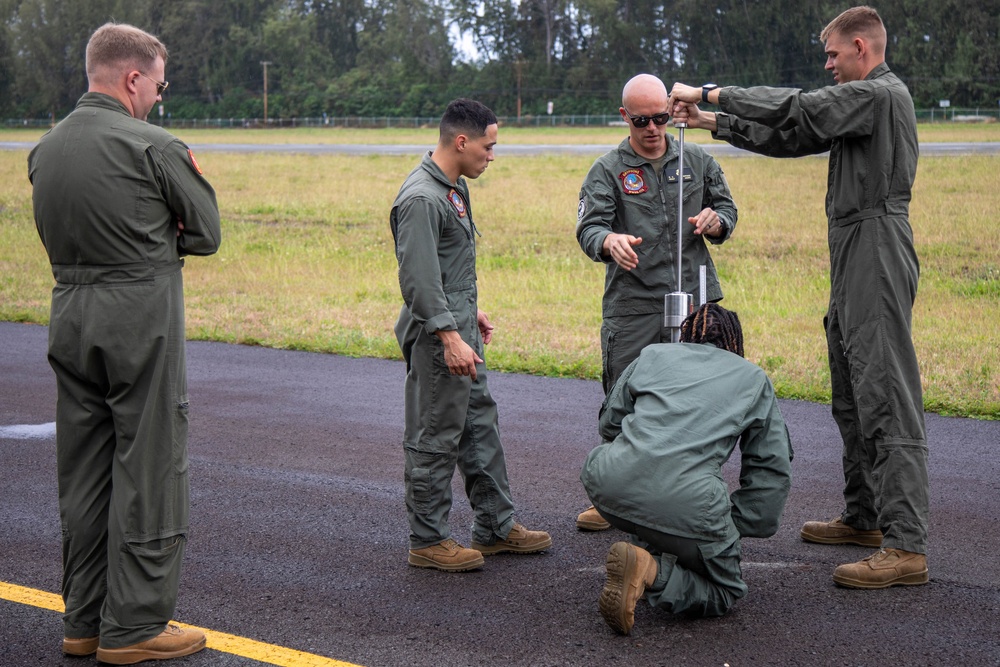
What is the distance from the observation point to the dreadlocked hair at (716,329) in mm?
4492

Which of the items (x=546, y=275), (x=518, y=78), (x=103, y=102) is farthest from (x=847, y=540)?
(x=518, y=78)

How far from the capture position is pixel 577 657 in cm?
404

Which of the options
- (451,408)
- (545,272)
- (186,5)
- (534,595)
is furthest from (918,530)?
(186,5)

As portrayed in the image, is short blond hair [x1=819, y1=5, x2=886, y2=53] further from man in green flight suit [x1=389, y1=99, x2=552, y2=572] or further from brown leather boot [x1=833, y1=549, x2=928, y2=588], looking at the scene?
brown leather boot [x1=833, y1=549, x2=928, y2=588]

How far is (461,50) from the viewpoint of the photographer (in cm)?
10019

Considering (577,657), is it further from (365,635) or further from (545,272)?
(545,272)

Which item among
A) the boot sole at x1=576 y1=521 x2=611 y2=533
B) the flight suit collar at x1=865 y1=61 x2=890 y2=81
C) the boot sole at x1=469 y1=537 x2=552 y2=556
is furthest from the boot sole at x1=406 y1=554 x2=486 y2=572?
the flight suit collar at x1=865 y1=61 x2=890 y2=81

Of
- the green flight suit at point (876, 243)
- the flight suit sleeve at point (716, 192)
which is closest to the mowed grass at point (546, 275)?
the flight suit sleeve at point (716, 192)

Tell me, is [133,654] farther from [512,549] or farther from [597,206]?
[597,206]

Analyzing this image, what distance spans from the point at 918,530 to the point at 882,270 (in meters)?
1.12

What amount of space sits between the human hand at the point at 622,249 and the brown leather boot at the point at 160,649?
248 cm

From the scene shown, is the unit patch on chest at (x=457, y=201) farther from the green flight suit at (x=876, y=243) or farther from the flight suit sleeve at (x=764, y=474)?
the flight suit sleeve at (x=764, y=474)

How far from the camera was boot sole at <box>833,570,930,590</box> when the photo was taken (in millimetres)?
4652

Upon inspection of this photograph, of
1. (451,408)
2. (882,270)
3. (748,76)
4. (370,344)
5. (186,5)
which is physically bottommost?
(370,344)
